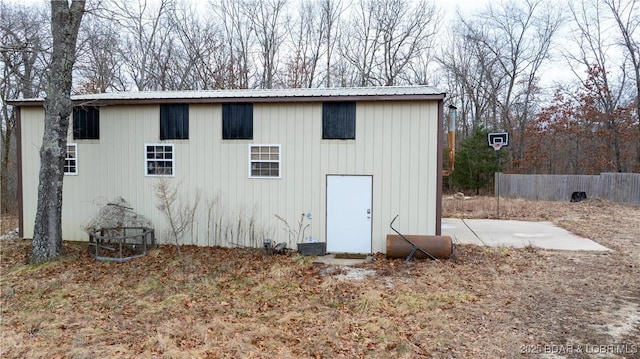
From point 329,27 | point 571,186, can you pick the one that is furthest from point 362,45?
point 571,186

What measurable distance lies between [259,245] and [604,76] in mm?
21977

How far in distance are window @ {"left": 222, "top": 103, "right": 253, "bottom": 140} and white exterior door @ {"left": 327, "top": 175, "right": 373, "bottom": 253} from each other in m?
2.01

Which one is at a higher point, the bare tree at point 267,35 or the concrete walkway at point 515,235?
the bare tree at point 267,35

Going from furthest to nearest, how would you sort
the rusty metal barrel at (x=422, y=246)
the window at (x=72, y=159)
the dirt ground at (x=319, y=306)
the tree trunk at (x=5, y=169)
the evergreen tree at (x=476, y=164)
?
1. the evergreen tree at (x=476, y=164)
2. the tree trunk at (x=5, y=169)
3. the window at (x=72, y=159)
4. the rusty metal barrel at (x=422, y=246)
5. the dirt ground at (x=319, y=306)

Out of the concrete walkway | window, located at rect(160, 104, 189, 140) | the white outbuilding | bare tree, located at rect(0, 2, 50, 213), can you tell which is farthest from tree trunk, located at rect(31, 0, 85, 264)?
the concrete walkway

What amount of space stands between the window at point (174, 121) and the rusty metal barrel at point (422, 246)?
16.0 ft

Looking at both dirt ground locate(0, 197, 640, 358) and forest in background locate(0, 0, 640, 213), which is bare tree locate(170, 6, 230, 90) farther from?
dirt ground locate(0, 197, 640, 358)

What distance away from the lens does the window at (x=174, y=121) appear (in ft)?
27.0

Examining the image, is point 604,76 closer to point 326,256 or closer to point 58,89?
point 326,256

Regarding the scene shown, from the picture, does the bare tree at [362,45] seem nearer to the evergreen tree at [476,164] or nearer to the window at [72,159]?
the evergreen tree at [476,164]

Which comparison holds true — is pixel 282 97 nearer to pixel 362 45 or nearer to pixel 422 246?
pixel 422 246

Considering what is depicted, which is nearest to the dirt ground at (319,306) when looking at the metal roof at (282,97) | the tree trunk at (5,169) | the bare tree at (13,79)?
the metal roof at (282,97)

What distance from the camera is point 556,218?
12.0 meters

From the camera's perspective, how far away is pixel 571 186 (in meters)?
17.1
